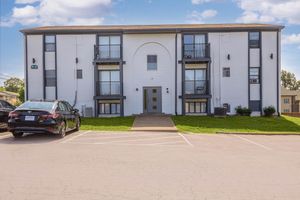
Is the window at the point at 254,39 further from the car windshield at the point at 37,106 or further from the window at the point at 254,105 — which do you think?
the car windshield at the point at 37,106

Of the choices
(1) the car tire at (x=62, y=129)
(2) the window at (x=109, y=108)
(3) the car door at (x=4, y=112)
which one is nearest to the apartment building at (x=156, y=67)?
(2) the window at (x=109, y=108)

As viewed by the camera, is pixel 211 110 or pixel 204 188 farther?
pixel 211 110

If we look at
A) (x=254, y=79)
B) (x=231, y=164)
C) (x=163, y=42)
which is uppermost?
(x=163, y=42)

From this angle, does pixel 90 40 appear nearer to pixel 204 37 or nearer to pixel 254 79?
pixel 204 37

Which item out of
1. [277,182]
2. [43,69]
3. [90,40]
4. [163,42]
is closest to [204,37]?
[163,42]

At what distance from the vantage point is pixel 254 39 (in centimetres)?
2830

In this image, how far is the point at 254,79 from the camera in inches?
1112

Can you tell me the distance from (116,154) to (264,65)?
849 inches

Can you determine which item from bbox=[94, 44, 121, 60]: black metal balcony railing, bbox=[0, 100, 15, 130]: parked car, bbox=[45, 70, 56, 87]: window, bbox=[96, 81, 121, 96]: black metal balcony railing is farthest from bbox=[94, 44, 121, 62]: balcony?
bbox=[0, 100, 15, 130]: parked car

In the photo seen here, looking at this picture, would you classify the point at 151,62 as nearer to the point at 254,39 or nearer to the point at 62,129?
the point at 254,39

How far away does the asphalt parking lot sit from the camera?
5570mm

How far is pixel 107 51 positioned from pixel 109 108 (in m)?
4.59

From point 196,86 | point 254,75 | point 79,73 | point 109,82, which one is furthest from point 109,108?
point 254,75

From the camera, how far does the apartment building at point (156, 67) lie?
2808 centimetres
